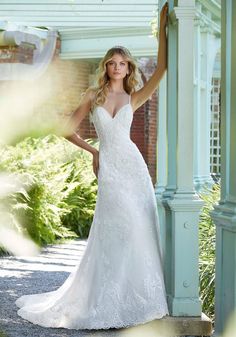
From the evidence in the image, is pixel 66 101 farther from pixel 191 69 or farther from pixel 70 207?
pixel 191 69

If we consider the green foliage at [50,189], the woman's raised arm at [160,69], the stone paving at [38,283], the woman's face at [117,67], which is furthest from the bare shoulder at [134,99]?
the green foliage at [50,189]

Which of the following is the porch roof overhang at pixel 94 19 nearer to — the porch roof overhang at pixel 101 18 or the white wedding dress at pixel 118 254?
the porch roof overhang at pixel 101 18

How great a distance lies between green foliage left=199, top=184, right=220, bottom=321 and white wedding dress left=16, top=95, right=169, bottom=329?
91cm

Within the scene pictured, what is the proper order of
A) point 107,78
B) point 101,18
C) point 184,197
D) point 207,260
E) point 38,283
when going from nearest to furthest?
point 184,197 < point 107,78 < point 207,260 < point 38,283 < point 101,18

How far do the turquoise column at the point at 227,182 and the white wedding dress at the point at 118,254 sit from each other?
3.47 feet

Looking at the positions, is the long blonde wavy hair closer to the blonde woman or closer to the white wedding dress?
the blonde woman

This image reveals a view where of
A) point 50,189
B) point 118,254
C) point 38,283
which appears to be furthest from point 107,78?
point 50,189

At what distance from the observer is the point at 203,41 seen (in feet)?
43.4

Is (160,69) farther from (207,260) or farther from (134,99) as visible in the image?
(207,260)

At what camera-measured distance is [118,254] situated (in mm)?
5887

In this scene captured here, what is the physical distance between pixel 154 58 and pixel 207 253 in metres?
10.2

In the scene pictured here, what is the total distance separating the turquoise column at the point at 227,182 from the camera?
4.54m

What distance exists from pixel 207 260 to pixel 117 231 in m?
1.42

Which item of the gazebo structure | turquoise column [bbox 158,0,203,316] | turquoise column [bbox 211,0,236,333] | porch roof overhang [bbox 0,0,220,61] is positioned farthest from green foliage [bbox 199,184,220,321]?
porch roof overhang [bbox 0,0,220,61]
